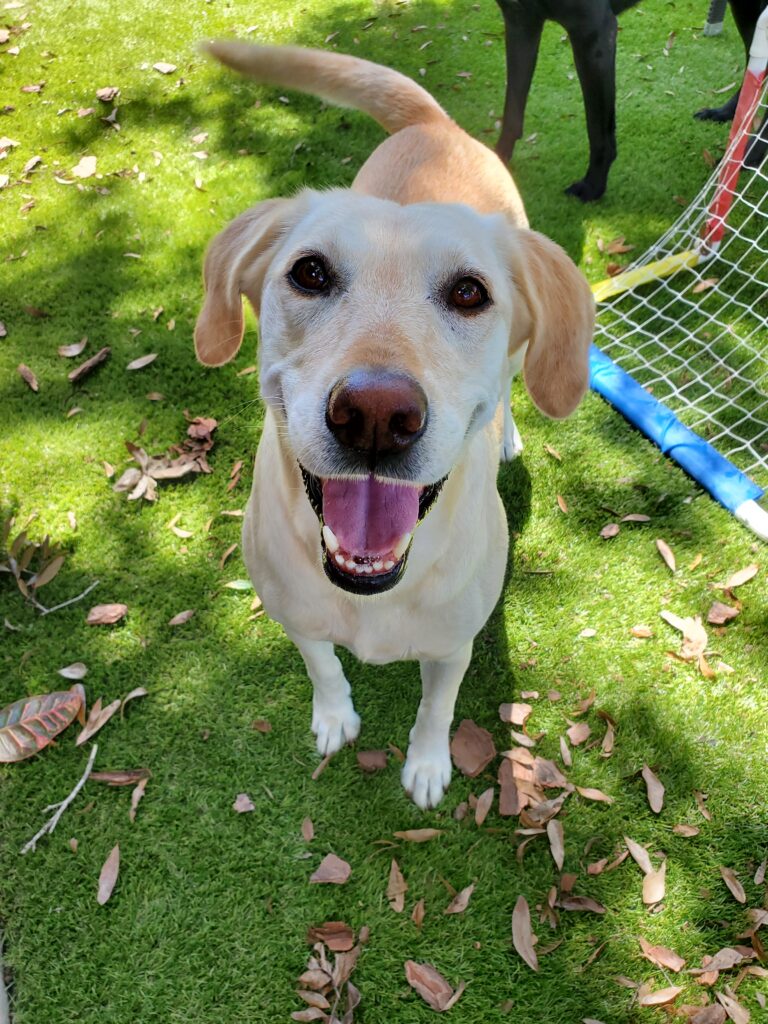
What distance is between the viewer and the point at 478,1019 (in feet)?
7.11

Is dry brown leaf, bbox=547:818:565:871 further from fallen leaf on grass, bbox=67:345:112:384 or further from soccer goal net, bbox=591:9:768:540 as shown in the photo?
fallen leaf on grass, bbox=67:345:112:384

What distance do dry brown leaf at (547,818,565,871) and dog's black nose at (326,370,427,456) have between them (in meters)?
1.74

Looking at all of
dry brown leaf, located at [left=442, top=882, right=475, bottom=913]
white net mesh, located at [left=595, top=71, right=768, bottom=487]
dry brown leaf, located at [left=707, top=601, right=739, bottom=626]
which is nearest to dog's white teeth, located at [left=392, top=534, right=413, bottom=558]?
dry brown leaf, located at [left=442, top=882, right=475, bottom=913]

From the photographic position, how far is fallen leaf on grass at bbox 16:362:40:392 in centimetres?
385

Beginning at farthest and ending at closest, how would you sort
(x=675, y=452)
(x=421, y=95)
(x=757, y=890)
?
(x=675, y=452) → (x=421, y=95) → (x=757, y=890)

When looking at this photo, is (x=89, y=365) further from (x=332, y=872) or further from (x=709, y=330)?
(x=709, y=330)

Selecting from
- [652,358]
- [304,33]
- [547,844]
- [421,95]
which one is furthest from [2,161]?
[547,844]

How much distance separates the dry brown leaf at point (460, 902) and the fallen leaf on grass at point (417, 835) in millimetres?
202

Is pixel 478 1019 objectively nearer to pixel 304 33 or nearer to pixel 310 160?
pixel 310 160

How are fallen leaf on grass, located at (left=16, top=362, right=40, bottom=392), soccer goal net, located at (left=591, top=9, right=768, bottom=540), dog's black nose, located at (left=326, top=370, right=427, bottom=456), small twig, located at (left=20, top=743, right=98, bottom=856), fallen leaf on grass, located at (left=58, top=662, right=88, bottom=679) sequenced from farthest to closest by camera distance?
1. fallen leaf on grass, located at (left=16, top=362, right=40, bottom=392)
2. soccer goal net, located at (left=591, top=9, right=768, bottom=540)
3. fallen leaf on grass, located at (left=58, top=662, right=88, bottom=679)
4. small twig, located at (left=20, top=743, right=98, bottom=856)
5. dog's black nose, located at (left=326, top=370, right=427, bottom=456)

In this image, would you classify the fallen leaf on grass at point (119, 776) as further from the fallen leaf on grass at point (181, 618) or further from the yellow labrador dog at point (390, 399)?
the yellow labrador dog at point (390, 399)

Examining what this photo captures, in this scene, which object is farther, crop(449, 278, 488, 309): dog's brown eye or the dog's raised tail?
the dog's raised tail

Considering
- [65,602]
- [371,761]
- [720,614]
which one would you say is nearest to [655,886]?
[371,761]

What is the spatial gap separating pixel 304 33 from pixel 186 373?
14.4 ft
